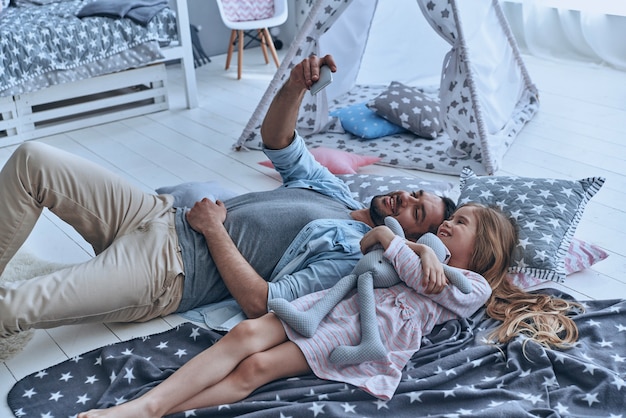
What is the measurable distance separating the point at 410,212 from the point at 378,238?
225mm

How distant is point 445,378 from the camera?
179 cm

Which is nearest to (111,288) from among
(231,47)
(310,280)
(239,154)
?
(310,280)

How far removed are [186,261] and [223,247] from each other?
0.12m

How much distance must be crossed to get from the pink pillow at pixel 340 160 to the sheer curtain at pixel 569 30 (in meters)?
2.19

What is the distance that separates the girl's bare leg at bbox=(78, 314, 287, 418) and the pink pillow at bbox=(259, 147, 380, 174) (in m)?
1.33

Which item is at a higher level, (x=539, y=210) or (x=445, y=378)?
(x=539, y=210)

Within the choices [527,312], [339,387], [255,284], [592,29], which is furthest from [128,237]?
[592,29]

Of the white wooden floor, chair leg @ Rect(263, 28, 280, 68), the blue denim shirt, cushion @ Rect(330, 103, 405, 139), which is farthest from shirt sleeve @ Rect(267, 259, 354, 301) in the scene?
chair leg @ Rect(263, 28, 280, 68)

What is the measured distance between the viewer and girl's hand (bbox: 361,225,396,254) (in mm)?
1919

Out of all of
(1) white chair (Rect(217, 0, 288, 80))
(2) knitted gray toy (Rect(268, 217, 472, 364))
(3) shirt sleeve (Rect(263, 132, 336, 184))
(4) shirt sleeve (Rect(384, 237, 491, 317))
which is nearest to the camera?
(2) knitted gray toy (Rect(268, 217, 472, 364))

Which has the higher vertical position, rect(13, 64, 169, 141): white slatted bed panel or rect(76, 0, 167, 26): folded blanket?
rect(76, 0, 167, 26): folded blanket

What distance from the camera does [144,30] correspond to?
12.4 ft

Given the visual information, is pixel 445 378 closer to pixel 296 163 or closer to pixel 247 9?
pixel 296 163

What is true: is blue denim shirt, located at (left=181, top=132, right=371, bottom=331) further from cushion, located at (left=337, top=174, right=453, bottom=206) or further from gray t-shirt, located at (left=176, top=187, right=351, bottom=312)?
cushion, located at (left=337, top=174, right=453, bottom=206)
